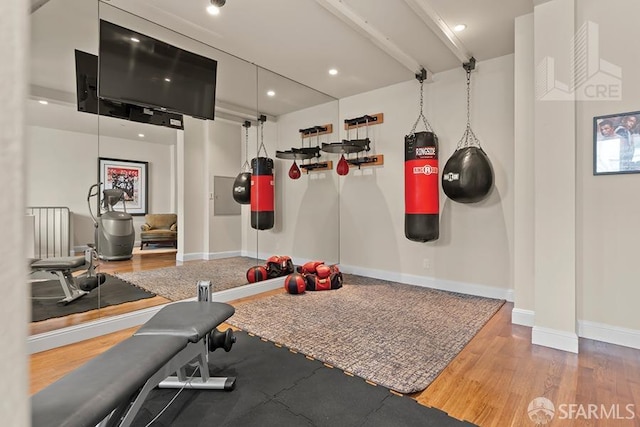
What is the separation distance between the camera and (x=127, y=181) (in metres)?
4.72

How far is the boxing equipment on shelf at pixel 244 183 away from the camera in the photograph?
482 cm

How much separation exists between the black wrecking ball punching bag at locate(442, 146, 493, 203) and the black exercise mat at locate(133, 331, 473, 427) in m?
2.56

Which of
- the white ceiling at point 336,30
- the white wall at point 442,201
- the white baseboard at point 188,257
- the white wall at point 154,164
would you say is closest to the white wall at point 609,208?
the white ceiling at point 336,30

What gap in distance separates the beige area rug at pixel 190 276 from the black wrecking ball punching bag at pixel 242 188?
2.86 ft

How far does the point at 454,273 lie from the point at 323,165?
2.73m

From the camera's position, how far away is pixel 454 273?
14.9 feet

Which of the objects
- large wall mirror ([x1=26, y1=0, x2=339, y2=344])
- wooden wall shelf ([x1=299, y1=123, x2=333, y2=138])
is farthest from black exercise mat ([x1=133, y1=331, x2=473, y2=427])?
wooden wall shelf ([x1=299, y1=123, x2=333, y2=138])

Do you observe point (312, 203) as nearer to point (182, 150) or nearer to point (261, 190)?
Answer: point (261, 190)

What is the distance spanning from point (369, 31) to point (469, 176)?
1.93 metres

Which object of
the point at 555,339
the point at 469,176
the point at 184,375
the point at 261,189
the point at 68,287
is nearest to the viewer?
the point at 184,375

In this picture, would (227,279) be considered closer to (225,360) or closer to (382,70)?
(225,360)

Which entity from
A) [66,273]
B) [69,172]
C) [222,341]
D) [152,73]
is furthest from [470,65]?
[66,273]

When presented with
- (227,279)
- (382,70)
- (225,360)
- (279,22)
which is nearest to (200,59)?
(279,22)

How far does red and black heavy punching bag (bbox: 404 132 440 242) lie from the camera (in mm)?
4219
